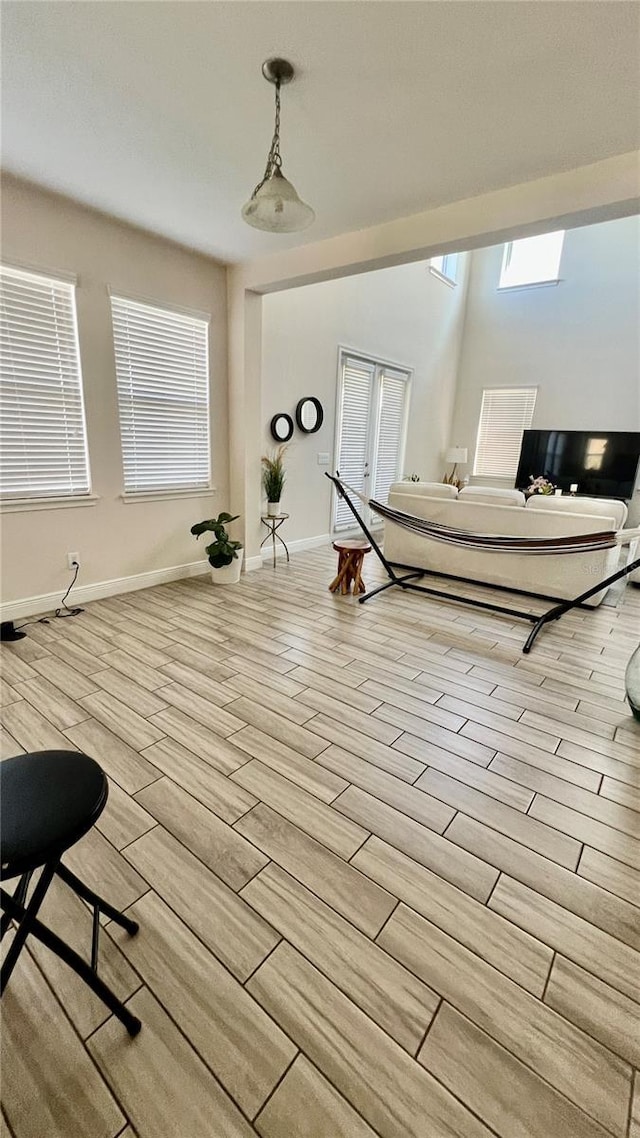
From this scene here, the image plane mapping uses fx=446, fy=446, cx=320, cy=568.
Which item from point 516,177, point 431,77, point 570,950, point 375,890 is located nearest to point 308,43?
point 431,77

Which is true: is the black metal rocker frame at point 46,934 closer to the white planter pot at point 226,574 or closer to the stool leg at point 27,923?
the stool leg at point 27,923

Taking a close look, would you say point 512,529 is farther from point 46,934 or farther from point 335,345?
point 46,934

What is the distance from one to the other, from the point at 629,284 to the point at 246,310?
18.7 feet

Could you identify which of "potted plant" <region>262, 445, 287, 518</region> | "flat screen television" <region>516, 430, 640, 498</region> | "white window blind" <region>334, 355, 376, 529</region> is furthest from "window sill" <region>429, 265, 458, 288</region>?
"potted plant" <region>262, 445, 287, 518</region>

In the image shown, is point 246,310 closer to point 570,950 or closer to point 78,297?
point 78,297

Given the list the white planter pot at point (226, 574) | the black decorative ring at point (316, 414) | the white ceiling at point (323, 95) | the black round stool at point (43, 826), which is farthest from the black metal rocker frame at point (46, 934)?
the black decorative ring at point (316, 414)

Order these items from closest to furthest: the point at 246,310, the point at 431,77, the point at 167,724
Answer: the point at 431,77
the point at 167,724
the point at 246,310

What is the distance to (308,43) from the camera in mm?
1661

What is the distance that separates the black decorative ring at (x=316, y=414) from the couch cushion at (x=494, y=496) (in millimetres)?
1830

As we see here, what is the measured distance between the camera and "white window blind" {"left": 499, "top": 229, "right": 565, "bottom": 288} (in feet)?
22.0

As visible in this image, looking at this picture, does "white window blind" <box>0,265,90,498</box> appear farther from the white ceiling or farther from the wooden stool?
the wooden stool

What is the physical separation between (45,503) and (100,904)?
2.70 metres

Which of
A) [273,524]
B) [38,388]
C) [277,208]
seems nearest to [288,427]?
[273,524]

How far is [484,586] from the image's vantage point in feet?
11.8
